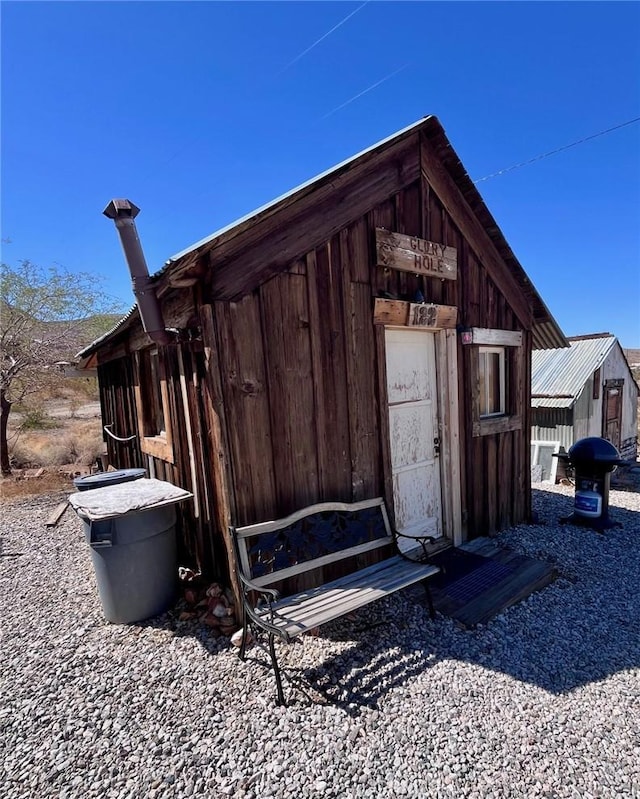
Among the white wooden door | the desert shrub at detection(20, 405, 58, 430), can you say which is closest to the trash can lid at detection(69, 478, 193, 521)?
the white wooden door

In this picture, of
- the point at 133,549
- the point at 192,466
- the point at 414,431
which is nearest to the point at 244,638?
the point at 133,549

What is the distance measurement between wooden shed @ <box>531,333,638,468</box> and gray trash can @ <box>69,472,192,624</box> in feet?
41.8

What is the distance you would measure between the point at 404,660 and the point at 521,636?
0.96 meters

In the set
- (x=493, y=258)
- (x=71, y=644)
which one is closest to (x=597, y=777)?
(x=71, y=644)

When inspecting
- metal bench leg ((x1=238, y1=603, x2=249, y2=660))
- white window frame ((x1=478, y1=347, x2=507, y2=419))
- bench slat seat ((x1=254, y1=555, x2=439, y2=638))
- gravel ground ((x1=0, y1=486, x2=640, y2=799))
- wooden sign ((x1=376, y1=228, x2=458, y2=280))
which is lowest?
gravel ground ((x1=0, y1=486, x2=640, y2=799))

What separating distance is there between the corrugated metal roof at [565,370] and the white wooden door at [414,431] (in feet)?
33.4

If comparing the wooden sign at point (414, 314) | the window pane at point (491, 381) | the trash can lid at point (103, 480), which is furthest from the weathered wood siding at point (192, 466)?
the window pane at point (491, 381)

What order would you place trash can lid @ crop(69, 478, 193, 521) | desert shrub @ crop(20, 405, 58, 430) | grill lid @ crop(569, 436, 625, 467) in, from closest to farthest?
trash can lid @ crop(69, 478, 193, 521) < grill lid @ crop(569, 436, 625, 467) < desert shrub @ crop(20, 405, 58, 430)

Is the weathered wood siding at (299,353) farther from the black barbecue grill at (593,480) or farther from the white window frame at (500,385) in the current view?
the black barbecue grill at (593,480)

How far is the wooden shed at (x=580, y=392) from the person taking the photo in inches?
493

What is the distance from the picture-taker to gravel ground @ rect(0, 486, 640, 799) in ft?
6.28

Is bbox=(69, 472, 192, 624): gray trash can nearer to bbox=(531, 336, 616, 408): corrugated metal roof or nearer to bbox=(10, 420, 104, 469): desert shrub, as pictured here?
bbox=(10, 420, 104, 469): desert shrub

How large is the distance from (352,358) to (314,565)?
1.72 metres

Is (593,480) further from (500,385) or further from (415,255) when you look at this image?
(415,255)
